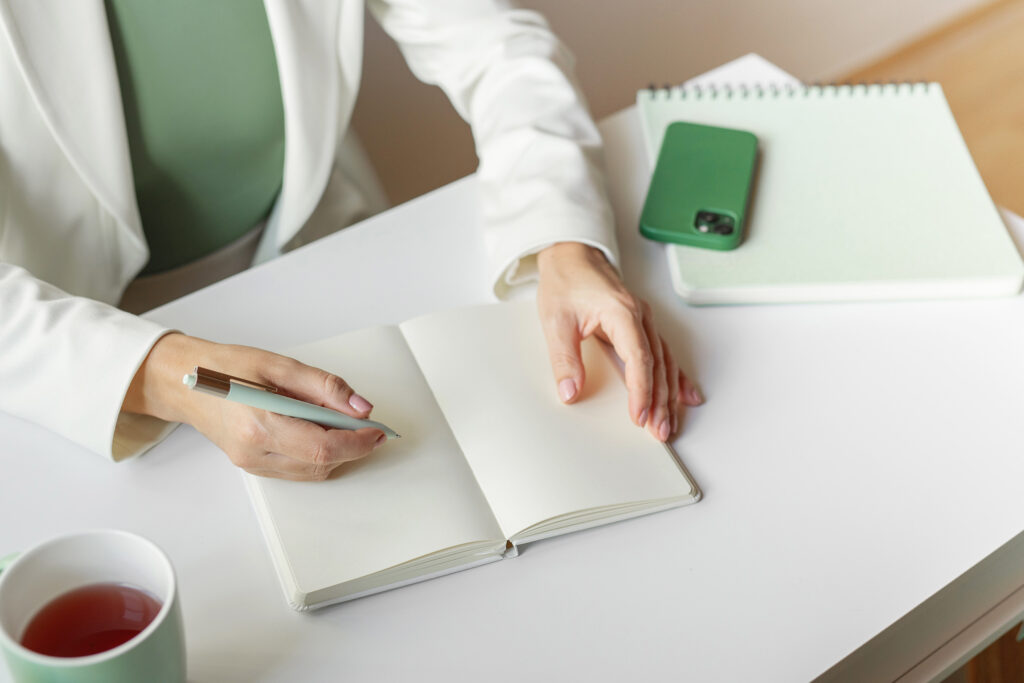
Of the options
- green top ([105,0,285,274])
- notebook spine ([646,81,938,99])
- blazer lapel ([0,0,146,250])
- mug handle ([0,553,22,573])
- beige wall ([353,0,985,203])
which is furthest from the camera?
beige wall ([353,0,985,203])

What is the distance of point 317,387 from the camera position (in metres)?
0.73

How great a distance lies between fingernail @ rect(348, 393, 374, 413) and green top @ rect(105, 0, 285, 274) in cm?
50

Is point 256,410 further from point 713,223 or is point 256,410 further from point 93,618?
point 713,223

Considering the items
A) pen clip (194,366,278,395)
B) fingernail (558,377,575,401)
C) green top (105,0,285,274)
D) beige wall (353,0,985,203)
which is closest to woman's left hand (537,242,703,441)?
fingernail (558,377,575,401)

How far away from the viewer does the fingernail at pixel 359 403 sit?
0.73 metres

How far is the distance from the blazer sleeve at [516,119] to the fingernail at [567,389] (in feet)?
0.53

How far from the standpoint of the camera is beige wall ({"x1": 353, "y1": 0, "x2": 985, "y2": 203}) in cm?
176

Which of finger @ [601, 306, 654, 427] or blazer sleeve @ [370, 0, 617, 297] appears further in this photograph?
blazer sleeve @ [370, 0, 617, 297]

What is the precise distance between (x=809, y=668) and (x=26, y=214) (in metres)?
0.83

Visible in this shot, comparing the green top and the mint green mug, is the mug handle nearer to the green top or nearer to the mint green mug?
the mint green mug

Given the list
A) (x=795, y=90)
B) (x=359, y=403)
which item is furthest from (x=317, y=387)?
(x=795, y=90)

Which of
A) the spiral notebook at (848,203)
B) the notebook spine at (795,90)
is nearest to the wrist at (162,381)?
the spiral notebook at (848,203)

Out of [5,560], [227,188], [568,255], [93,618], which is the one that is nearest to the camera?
[93,618]

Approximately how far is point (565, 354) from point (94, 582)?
0.40 meters
